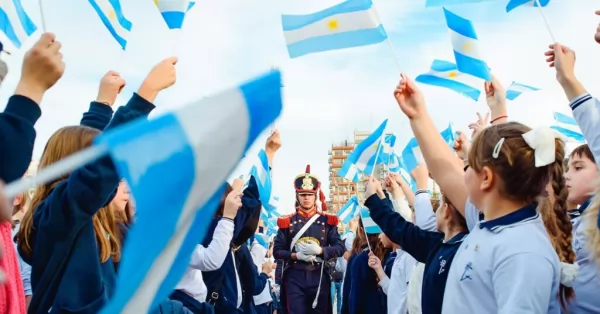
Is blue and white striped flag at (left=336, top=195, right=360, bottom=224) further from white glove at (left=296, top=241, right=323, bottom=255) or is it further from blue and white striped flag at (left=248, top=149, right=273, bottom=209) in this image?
blue and white striped flag at (left=248, top=149, right=273, bottom=209)

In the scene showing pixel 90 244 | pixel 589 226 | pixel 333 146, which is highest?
pixel 333 146

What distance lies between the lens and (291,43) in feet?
15.3

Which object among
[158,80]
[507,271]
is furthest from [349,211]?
[158,80]

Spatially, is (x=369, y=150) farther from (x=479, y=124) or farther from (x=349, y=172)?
(x=479, y=124)

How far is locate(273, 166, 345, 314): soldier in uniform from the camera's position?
932 cm

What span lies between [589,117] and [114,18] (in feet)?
10.1

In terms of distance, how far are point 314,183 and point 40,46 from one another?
27.0ft

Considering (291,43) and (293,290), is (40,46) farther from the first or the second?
(293,290)

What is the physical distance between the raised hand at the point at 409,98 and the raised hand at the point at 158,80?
1362 mm

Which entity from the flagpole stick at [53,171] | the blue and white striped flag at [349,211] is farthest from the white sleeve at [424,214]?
the blue and white striped flag at [349,211]

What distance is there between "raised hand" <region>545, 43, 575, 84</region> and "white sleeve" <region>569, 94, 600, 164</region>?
0.17 m

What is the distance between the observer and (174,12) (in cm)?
417

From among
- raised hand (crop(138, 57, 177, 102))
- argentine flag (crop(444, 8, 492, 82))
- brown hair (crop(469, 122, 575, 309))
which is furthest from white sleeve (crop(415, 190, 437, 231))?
raised hand (crop(138, 57, 177, 102))

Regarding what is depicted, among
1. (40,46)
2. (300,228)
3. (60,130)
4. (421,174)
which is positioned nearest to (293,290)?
(300,228)
